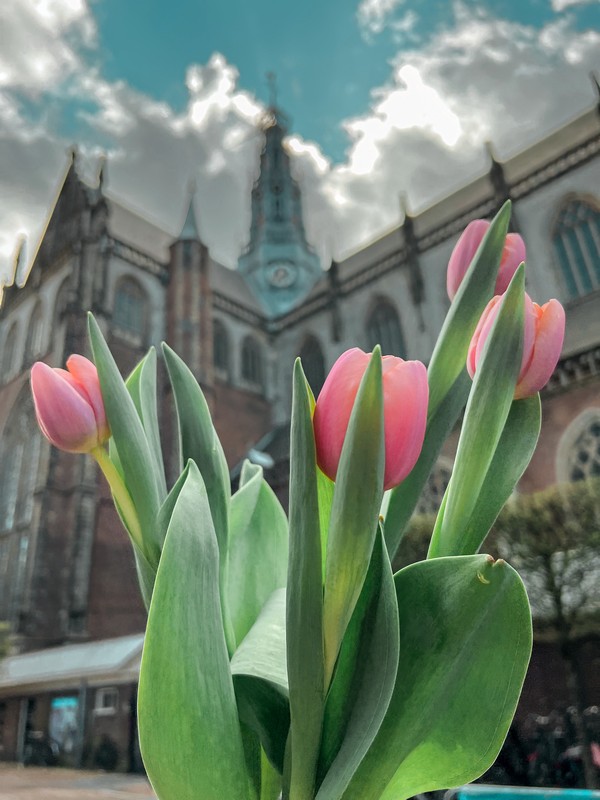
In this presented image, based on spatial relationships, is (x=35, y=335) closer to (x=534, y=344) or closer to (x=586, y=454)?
(x=586, y=454)

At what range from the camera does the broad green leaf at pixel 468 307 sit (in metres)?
0.87

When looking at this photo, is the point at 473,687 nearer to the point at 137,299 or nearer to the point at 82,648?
the point at 82,648

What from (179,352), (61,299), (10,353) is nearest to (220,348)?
(179,352)

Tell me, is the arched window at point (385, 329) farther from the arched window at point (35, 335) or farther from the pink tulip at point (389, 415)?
the pink tulip at point (389, 415)

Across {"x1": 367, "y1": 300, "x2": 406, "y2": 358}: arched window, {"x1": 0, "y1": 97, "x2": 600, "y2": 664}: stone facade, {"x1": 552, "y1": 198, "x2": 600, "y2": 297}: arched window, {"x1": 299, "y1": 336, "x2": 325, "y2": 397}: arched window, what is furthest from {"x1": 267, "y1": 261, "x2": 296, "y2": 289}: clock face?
{"x1": 552, "y1": 198, "x2": 600, "y2": 297}: arched window

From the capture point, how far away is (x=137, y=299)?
19203mm

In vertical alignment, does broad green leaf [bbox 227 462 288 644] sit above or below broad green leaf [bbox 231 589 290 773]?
above

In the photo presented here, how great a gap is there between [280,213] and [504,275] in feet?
106

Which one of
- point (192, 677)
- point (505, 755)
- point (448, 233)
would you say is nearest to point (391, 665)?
point (192, 677)

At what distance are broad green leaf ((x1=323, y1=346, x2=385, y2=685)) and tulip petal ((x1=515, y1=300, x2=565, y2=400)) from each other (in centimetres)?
28

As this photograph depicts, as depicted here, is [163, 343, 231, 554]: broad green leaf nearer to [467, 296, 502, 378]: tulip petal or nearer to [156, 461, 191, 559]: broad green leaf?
[156, 461, 191, 559]: broad green leaf

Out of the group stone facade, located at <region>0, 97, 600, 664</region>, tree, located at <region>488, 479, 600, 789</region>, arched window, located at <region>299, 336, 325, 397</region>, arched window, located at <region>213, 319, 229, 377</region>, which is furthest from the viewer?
arched window, located at <region>299, 336, 325, 397</region>

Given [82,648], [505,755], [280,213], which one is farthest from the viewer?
[280,213]

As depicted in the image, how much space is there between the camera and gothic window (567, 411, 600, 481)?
39.5 feet
